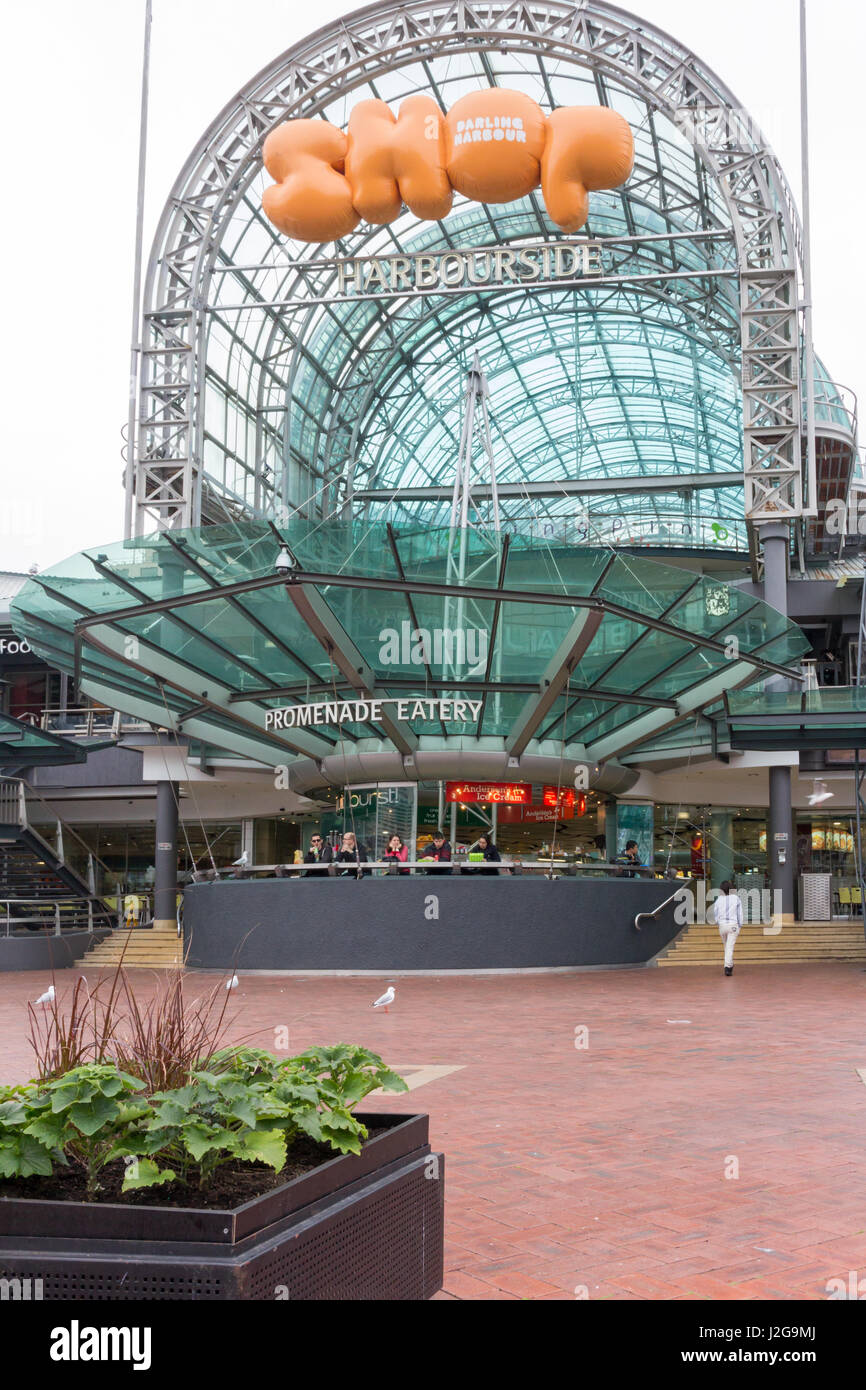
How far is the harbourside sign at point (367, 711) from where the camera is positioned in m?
23.3

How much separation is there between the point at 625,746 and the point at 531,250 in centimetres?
1312

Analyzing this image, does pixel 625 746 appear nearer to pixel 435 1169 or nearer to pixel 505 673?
pixel 505 673

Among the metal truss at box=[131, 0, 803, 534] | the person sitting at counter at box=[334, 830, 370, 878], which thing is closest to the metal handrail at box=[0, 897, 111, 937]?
the person sitting at counter at box=[334, 830, 370, 878]

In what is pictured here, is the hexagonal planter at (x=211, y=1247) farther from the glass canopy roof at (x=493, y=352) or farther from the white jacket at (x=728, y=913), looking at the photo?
the glass canopy roof at (x=493, y=352)

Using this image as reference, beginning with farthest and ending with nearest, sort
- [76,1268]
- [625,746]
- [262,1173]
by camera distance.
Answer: [625,746]
[262,1173]
[76,1268]

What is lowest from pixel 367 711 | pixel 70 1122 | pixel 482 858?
pixel 70 1122

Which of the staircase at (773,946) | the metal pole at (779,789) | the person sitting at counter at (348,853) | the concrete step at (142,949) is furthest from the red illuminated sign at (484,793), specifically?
the metal pole at (779,789)

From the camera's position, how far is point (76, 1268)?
11.4 feet

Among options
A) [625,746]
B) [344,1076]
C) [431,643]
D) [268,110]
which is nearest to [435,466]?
[268,110]

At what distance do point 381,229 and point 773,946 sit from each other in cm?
2530

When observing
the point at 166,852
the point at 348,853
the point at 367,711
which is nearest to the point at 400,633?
the point at 367,711

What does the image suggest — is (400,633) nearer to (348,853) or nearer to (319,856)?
(348,853)

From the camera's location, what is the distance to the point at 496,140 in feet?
86.8

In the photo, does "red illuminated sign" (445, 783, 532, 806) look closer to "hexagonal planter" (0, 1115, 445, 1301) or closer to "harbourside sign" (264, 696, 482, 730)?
"harbourside sign" (264, 696, 482, 730)
